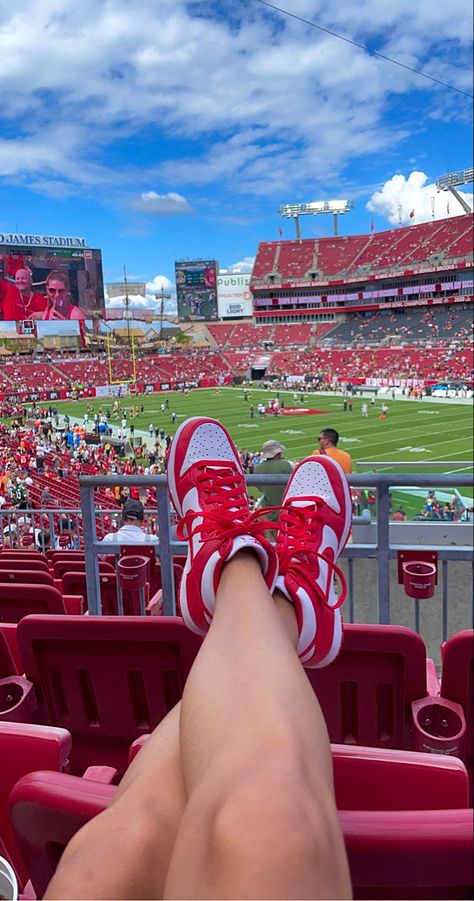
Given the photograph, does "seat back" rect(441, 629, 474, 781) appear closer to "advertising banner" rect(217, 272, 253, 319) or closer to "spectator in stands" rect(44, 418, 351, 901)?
"spectator in stands" rect(44, 418, 351, 901)

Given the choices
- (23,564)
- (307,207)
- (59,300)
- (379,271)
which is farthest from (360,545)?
(379,271)

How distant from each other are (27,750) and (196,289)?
157 inches

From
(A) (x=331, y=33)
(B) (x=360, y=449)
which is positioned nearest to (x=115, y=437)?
(A) (x=331, y=33)

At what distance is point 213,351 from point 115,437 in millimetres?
4904

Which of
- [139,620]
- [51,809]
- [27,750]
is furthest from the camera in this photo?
[139,620]

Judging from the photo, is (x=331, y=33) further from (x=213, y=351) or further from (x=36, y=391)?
(x=213, y=351)

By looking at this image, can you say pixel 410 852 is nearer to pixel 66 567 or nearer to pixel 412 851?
pixel 412 851

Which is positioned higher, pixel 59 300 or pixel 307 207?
pixel 307 207

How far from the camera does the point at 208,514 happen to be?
1.34 m

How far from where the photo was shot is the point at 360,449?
16.3 meters

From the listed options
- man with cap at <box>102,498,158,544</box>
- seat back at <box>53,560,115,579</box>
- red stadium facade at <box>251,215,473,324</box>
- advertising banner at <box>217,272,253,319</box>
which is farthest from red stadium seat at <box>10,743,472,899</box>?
red stadium facade at <box>251,215,473,324</box>

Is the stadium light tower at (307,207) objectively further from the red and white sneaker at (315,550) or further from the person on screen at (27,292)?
the red and white sneaker at (315,550)

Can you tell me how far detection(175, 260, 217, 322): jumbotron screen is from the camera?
3.40 metres

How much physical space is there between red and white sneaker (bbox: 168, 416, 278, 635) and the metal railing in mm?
179
